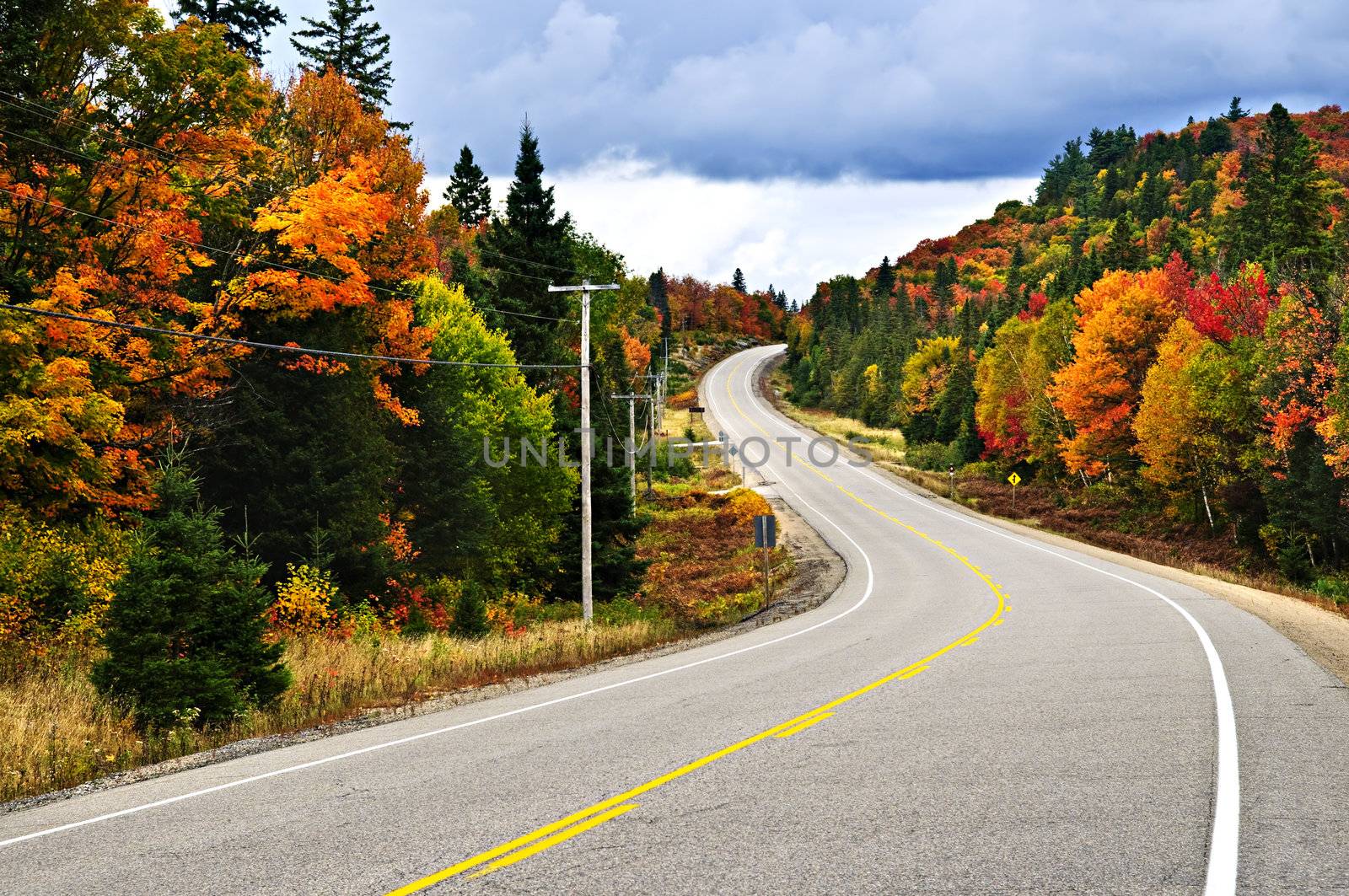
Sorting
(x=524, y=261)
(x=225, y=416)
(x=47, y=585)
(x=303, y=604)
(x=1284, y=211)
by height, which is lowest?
(x=303, y=604)

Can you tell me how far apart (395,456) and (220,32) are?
13.8m

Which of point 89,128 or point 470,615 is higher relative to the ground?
point 89,128

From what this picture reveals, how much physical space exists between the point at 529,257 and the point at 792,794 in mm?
42996

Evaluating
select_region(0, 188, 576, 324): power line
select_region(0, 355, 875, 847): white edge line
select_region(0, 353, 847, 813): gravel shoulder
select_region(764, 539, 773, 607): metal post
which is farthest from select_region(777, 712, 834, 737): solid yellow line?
select_region(0, 188, 576, 324): power line

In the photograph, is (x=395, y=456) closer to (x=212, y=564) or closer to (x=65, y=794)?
(x=212, y=564)

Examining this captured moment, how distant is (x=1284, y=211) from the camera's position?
2216 inches

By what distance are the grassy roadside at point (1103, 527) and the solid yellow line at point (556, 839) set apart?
68.0ft

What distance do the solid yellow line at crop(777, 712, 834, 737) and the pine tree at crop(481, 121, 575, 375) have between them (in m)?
37.5

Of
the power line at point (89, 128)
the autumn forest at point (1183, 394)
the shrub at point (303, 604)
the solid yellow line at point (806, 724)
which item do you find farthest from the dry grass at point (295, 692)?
the autumn forest at point (1183, 394)

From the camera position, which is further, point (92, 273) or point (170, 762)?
point (92, 273)

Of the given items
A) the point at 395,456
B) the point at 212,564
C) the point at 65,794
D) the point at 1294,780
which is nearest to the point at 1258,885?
the point at 1294,780

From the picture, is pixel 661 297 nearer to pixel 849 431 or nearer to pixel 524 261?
pixel 849 431

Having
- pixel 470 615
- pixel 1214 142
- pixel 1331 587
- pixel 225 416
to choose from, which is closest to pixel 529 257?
pixel 225 416

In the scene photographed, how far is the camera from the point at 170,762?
8.66 metres
